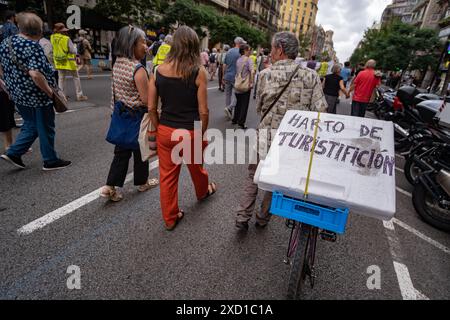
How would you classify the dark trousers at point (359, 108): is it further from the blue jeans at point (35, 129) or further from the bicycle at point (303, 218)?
the blue jeans at point (35, 129)

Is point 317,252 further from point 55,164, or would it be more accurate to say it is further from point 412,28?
point 412,28

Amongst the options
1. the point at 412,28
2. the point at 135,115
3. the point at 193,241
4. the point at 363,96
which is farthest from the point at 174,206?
the point at 412,28

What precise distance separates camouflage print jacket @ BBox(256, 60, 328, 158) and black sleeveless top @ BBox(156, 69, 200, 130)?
26.9 inches

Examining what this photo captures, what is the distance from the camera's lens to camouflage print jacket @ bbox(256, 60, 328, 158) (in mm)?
2367

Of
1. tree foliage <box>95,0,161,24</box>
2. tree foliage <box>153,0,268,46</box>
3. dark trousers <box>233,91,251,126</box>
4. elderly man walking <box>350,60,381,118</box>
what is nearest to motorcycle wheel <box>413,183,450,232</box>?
dark trousers <box>233,91,251,126</box>

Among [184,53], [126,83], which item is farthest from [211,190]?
[184,53]

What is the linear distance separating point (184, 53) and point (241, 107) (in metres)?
4.68

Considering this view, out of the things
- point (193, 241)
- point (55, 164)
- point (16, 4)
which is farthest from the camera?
point (16, 4)

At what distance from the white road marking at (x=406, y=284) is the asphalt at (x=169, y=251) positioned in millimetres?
45

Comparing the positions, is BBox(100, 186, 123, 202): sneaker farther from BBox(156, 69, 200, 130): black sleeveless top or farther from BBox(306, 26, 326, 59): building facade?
BBox(306, 26, 326, 59): building facade
